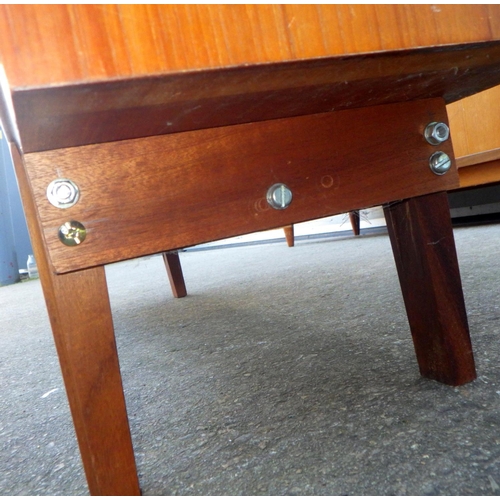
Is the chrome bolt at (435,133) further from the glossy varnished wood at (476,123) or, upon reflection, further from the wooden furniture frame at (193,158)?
the glossy varnished wood at (476,123)

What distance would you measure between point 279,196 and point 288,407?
11.6 inches

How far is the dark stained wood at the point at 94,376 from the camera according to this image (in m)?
0.38

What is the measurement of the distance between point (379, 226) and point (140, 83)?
3.16 m

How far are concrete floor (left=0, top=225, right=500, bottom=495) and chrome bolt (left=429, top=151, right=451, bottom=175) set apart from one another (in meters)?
0.25

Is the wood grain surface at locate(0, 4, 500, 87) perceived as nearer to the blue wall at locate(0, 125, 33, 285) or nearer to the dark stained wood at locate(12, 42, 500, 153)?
the dark stained wood at locate(12, 42, 500, 153)

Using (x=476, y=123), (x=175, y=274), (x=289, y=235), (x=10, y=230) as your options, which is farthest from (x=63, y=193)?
(x=10, y=230)

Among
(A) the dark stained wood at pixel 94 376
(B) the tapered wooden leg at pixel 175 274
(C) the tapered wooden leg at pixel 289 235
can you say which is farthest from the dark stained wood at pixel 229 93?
(C) the tapered wooden leg at pixel 289 235

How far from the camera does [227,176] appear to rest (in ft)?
1.32

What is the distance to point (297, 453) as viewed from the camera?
47 centimetres

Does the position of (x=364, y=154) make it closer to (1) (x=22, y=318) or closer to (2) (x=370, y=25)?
(2) (x=370, y=25)

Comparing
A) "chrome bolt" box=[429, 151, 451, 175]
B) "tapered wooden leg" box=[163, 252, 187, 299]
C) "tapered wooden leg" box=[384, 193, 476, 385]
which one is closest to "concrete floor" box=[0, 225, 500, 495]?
"tapered wooden leg" box=[384, 193, 476, 385]

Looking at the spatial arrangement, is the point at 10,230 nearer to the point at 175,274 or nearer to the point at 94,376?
the point at 175,274

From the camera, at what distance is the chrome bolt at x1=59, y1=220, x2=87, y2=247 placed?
36 centimetres

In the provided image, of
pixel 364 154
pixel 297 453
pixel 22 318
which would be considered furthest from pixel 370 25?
pixel 22 318
